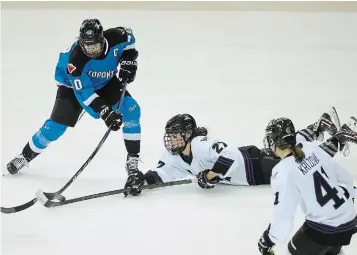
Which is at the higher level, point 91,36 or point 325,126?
point 91,36

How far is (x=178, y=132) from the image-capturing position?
10.7 ft

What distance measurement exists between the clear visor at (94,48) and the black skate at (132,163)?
21.3 inches

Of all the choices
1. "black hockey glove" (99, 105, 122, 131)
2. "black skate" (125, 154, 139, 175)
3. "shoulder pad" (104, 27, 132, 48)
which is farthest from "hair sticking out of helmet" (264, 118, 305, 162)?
"shoulder pad" (104, 27, 132, 48)

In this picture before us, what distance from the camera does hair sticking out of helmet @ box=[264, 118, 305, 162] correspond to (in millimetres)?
2240

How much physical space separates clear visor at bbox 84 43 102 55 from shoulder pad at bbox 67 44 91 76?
0.07 m

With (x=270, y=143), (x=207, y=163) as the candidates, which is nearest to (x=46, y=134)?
(x=207, y=163)

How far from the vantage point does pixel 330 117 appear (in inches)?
141

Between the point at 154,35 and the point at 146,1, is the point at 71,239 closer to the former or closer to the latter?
the point at 154,35

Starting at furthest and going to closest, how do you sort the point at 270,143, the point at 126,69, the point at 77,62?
the point at 126,69 < the point at 77,62 < the point at 270,143

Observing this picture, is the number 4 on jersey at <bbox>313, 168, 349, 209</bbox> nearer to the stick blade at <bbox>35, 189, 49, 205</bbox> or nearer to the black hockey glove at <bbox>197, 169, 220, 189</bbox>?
the black hockey glove at <bbox>197, 169, 220, 189</bbox>

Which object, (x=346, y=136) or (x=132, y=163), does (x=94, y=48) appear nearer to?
(x=132, y=163)

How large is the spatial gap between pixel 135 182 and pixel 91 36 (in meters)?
0.70

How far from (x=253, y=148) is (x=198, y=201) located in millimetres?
371

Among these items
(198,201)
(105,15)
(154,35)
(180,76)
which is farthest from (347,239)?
(105,15)
